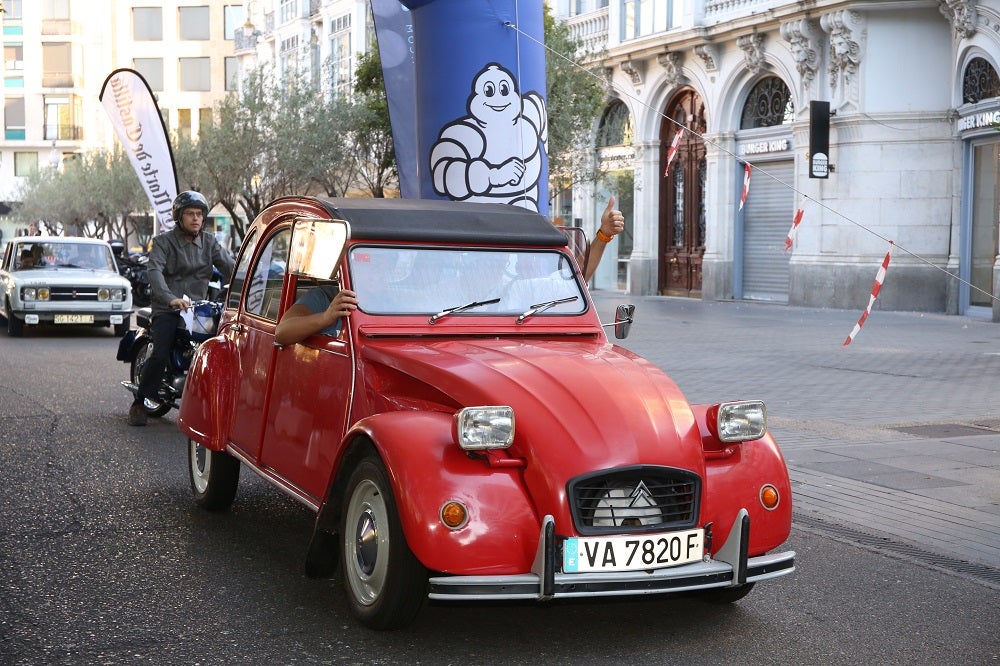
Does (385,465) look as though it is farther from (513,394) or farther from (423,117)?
(423,117)

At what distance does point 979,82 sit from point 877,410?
→ 1413 cm

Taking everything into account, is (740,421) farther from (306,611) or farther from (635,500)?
(306,611)

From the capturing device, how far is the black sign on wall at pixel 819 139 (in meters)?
25.2

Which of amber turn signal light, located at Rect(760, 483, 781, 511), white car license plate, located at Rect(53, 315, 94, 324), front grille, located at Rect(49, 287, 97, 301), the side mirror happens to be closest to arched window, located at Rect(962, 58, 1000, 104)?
front grille, located at Rect(49, 287, 97, 301)

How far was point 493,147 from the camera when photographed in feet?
34.5

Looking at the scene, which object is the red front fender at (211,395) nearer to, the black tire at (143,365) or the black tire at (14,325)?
the black tire at (143,365)

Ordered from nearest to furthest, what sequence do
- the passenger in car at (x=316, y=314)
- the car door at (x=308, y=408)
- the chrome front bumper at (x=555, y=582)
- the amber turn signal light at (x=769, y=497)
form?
1. the chrome front bumper at (x=555, y=582)
2. the amber turn signal light at (x=769, y=497)
3. the car door at (x=308, y=408)
4. the passenger in car at (x=316, y=314)

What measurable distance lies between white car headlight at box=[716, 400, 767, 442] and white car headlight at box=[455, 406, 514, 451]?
86 cm

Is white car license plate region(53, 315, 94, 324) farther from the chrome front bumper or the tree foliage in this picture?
the chrome front bumper

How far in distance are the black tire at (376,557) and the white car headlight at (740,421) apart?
48.3 inches

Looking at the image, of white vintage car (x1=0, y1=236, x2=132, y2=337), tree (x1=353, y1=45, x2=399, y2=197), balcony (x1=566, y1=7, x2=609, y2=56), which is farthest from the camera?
balcony (x1=566, y1=7, x2=609, y2=56)

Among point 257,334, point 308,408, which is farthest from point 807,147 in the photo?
point 308,408

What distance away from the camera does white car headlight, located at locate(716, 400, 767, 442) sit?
4879 millimetres

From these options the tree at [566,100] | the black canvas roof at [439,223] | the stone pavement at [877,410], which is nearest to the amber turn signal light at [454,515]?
the black canvas roof at [439,223]
